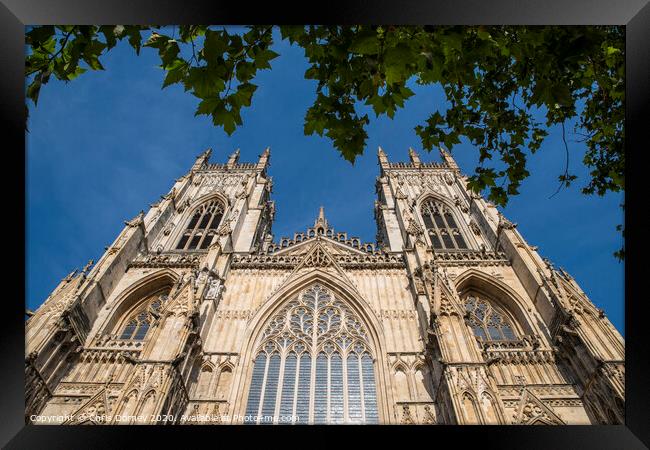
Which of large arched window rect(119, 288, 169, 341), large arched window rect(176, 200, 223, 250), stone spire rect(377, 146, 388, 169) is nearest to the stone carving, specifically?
large arched window rect(119, 288, 169, 341)

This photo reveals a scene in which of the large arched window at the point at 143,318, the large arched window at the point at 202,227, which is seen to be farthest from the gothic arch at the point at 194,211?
the large arched window at the point at 143,318

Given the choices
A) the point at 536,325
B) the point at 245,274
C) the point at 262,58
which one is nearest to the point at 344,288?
the point at 245,274

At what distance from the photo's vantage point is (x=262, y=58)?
2900 millimetres

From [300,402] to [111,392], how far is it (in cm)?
568

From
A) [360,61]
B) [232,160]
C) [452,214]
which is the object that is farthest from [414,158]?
[360,61]

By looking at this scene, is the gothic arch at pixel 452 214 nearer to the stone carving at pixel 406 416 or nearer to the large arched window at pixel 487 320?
the large arched window at pixel 487 320

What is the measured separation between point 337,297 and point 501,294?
6.73m

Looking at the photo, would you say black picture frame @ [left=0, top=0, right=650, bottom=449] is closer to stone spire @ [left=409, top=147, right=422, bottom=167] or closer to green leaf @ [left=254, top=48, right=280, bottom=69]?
green leaf @ [left=254, top=48, right=280, bottom=69]

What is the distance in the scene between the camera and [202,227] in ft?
72.2

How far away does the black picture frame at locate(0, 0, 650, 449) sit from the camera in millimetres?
1442

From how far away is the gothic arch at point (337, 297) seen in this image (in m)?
12.0

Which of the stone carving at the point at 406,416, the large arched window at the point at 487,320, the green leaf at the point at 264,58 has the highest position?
the large arched window at the point at 487,320
